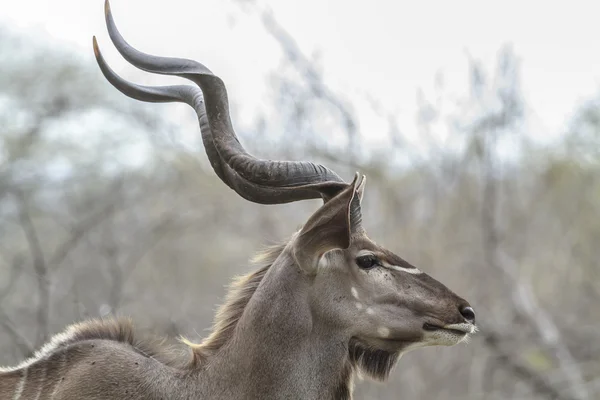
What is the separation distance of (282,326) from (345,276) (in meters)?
0.38

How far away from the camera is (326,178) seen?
155 inches

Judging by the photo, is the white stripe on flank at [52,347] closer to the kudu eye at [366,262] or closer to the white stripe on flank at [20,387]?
the white stripe on flank at [20,387]

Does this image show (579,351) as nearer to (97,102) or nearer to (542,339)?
(542,339)

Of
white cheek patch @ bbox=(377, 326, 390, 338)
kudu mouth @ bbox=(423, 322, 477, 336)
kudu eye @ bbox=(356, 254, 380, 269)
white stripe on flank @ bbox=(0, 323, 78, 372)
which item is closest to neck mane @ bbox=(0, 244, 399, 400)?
white stripe on flank @ bbox=(0, 323, 78, 372)

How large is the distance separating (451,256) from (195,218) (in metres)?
3.78

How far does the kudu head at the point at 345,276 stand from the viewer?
388 centimetres

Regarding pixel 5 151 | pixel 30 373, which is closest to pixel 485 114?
pixel 5 151

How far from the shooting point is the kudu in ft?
12.3

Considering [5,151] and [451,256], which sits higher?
[5,151]

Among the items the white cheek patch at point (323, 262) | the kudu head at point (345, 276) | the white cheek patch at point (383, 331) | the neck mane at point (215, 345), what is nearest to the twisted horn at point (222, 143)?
the kudu head at point (345, 276)

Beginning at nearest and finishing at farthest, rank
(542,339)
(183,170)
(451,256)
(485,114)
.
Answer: (542,339), (485,114), (451,256), (183,170)

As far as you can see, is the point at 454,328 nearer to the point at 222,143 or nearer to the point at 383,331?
the point at 383,331

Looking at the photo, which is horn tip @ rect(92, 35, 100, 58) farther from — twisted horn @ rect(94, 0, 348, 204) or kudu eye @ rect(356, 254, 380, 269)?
kudu eye @ rect(356, 254, 380, 269)

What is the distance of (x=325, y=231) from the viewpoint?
3.79m
